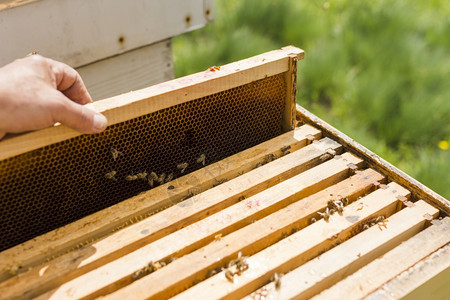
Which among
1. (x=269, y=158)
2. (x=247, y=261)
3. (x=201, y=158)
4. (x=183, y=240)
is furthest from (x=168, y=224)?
(x=269, y=158)

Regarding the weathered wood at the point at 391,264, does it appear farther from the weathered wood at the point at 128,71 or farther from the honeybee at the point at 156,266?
the weathered wood at the point at 128,71

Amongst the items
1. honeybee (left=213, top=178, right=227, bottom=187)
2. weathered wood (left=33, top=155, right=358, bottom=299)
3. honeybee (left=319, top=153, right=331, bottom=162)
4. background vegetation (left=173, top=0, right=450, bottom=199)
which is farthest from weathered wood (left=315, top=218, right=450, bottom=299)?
background vegetation (left=173, top=0, right=450, bottom=199)

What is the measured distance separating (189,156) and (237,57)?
2557mm

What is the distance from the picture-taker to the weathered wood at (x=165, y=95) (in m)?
1.61

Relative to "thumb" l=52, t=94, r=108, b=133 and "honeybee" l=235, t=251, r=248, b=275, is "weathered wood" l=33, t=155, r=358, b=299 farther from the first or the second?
"thumb" l=52, t=94, r=108, b=133

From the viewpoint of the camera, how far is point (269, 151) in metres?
2.18

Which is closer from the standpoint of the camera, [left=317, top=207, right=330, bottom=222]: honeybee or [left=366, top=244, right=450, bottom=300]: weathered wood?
[left=366, top=244, right=450, bottom=300]: weathered wood

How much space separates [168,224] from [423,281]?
970 mm

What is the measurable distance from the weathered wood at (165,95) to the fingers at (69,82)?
0.57ft

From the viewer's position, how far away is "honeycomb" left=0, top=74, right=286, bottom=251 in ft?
5.78

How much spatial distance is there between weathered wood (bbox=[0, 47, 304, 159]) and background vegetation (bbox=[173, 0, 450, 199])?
1.72 meters

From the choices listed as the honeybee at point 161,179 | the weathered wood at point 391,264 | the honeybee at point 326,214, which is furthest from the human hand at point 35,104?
the weathered wood at point 391,264

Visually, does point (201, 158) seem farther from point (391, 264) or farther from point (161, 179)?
point (391, 264)

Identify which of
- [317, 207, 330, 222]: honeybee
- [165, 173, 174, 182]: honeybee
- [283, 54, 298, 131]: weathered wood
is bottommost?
[317, 207, 330, 222]: honeybee
